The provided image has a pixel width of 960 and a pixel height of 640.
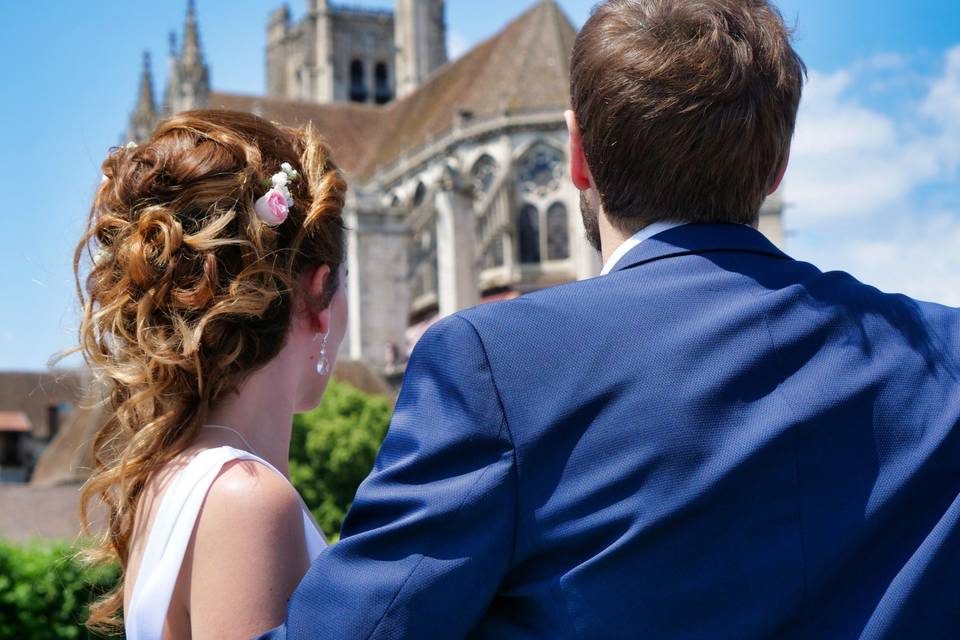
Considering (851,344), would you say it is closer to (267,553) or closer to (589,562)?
(589,562)

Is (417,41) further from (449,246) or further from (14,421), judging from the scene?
(449,246)

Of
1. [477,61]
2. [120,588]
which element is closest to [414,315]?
[477,61]

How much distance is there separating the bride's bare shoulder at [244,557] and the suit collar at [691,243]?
644mm

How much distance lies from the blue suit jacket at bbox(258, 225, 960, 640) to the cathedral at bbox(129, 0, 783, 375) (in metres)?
15.4

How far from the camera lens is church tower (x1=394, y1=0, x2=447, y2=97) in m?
52.7

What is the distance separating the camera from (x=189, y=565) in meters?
1.72

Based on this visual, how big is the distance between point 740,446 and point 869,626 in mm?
291

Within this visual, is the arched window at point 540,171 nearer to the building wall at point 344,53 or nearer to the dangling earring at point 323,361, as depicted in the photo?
the building wall at point 344,53

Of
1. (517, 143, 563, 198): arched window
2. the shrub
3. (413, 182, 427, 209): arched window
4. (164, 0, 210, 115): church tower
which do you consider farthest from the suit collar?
(164, 0, 210, 115): church tower

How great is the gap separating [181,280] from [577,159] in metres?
0.70

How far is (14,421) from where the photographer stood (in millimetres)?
48688

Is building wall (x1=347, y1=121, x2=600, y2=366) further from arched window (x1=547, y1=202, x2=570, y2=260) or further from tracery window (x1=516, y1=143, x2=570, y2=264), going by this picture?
arched window (x1=547, y1=202, x2=570, y2=260)

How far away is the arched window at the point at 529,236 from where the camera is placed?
115 ft

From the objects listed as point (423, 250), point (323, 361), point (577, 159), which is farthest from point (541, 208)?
point (577, 159)
